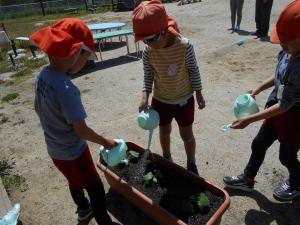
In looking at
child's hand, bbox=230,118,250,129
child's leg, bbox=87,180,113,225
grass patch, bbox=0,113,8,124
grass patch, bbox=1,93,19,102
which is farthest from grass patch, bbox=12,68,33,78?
child's hand, bbox=230,118,250,129

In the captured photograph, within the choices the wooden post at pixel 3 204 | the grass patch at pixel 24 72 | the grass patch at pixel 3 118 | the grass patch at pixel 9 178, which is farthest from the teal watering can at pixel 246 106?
the grass patch at pixel 24 72

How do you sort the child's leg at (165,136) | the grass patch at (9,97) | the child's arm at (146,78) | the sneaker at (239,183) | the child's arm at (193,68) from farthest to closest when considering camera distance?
the grass patch at (9,97) → the child's leg at (165,136) → the sneaker at (239,183) → the child's arm at (146,78) → the child's arm at (193,68)

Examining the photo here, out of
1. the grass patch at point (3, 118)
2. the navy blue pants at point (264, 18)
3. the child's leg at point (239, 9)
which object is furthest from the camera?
the child's leg at point (239, 9)

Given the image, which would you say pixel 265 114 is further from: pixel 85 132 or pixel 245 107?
pixel 85 132

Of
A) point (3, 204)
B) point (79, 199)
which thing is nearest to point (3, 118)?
point (3, 204)

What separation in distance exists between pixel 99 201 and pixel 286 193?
1501mm

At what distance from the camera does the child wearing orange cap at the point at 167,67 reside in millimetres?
2059

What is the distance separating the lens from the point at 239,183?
2.74 m

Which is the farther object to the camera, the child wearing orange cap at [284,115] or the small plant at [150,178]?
the small plant at [150,178]

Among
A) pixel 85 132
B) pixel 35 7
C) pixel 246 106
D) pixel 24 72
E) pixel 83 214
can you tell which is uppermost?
pixel 85 132

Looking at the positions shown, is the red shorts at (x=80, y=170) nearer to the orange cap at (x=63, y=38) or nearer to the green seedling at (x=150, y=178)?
the green seedling at (x=150, y=178)

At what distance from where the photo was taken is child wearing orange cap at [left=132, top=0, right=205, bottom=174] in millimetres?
2059

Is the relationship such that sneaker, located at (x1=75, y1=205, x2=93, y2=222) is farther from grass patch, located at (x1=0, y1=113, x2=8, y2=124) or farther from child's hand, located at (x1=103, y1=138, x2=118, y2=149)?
grass patch, located at (x1=0, y1=113, x2=8, y2=124)

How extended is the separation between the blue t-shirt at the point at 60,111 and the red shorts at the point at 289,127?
1333 millimetres
